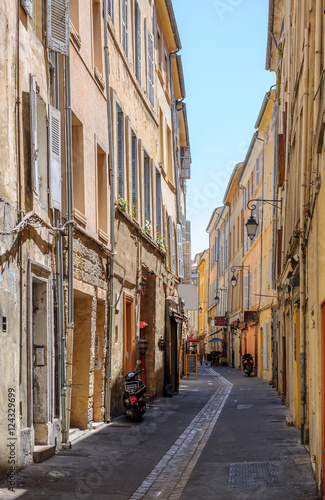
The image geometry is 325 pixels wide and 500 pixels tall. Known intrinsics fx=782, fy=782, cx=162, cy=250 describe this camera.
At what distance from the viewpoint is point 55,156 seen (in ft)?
35.7

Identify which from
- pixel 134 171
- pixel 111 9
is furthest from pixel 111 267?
pixel 111 9

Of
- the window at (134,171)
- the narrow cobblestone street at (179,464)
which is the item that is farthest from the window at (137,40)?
the narrow cobblestone street at (179,464)

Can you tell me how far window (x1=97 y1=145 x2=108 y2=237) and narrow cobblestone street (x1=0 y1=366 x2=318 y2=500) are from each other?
3860 millimetres

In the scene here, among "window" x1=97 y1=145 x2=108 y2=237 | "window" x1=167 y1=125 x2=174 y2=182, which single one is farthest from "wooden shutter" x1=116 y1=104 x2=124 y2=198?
"window" x1=167 y1=125 x2=174 y2=182

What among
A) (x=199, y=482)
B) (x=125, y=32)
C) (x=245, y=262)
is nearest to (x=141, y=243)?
(x=125, y=32)

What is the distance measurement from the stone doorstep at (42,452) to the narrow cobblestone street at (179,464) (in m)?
0.12

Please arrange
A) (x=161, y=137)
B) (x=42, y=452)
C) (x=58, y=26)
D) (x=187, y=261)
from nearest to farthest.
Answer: (x=42, y=452) < (x=58, y=26) < (x=161, y=137) < (x=187, y=261)

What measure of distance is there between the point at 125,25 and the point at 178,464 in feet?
36.9

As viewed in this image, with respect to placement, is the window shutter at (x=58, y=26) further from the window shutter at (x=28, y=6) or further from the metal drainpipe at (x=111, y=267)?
the metal drainpipe at (x=111, y=267)

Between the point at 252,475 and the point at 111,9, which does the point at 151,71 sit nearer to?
the point at 111,9

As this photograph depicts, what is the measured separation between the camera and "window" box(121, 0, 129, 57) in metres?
17.8

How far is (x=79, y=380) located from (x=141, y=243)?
6.61m

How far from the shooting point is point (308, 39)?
35.2 ft

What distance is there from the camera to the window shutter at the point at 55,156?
10.7m
